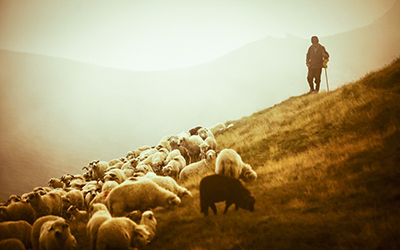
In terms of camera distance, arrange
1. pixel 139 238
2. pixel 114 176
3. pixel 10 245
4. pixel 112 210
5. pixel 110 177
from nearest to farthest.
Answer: pixel 139 238 < pixel 10 245 < pixel 112 210 < pixel 110 177 < pixel 114 176

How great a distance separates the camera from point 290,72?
298ft

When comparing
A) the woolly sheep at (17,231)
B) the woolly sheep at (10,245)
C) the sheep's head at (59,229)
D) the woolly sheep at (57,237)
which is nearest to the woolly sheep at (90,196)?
the woolly sheep at (17,231)

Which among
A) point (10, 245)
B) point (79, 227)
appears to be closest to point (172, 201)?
point (79, 227)

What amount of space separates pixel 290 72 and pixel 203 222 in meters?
95.6

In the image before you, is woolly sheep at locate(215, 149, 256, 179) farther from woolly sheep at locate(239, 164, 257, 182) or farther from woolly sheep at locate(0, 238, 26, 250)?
woolly sheep at locate(0, 238, 26, 250)

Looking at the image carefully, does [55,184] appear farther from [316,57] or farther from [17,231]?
[316,57]

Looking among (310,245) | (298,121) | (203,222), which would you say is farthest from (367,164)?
(298,121)

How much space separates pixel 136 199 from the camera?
20.3 ft

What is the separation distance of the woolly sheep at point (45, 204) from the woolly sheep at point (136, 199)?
13.6 feet

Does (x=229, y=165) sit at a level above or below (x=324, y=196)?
above

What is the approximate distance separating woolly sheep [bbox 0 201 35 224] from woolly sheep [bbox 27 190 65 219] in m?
0.20

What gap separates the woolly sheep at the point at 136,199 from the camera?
615 centimetres

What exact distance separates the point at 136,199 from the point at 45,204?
191 inches

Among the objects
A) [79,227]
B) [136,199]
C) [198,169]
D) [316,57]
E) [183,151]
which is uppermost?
[316,57]
